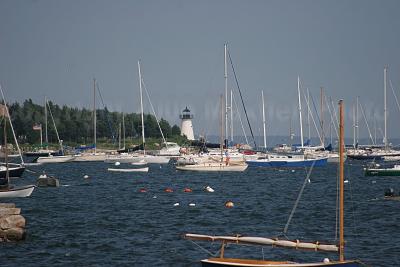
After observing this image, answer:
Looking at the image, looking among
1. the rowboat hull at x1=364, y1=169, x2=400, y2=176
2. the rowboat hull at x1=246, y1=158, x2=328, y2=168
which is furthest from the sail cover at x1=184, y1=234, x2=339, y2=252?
the rowboat hull at x1=246, y1=158, x2=328, y2=168

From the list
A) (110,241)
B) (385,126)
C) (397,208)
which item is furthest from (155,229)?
(385,126)

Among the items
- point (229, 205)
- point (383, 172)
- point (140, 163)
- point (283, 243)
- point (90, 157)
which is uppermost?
point (90, 157)

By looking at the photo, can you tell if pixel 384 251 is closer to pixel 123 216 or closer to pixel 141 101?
pixel 123 216

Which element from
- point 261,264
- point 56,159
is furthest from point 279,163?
point 261,264

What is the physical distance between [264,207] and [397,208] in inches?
400

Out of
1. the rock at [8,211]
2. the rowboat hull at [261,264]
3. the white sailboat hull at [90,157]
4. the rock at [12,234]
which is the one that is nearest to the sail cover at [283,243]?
the rowboat hull at [261,264]

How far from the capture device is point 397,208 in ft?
194

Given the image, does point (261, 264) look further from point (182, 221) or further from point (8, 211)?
point (182, 221)

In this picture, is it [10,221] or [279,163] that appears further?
[279,163]

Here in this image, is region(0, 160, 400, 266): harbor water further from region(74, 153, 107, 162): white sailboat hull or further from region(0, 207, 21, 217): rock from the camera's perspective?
region(74, 153, 107, 162): white sailboat hull

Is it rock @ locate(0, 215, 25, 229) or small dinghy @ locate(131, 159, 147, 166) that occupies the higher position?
small dinghy @ locate(131, 159, 147, 166)

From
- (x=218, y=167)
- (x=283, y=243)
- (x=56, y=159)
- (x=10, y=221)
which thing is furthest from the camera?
(x=56, y=159)

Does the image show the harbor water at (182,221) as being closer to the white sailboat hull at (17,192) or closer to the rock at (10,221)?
the white sailboat hull at (17,192)

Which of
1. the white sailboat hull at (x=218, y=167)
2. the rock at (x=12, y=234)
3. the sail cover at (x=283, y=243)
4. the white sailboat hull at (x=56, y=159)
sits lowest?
the rock at (x=12, y=234)
